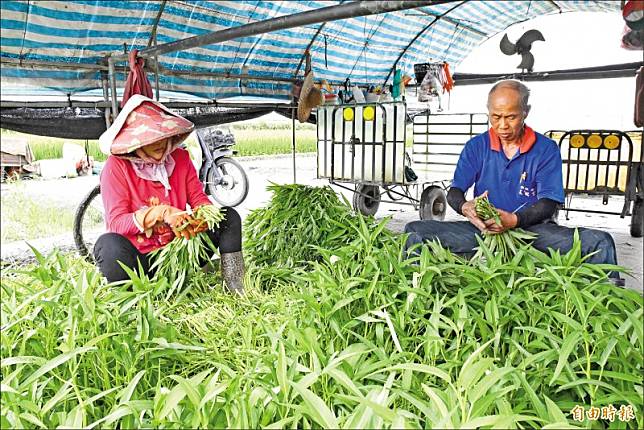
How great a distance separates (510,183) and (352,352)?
1523 mm

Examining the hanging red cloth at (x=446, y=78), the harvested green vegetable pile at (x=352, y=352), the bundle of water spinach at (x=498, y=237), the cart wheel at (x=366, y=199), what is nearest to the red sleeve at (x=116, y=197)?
the harvested green vegetable pile at (x=352, y=352)

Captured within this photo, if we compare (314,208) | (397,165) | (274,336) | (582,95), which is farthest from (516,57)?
(274,336)

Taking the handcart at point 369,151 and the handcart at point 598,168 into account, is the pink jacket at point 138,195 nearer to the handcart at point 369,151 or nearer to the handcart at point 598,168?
the handcart at point 369,151

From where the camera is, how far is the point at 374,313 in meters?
1.29

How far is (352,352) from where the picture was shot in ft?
3.61

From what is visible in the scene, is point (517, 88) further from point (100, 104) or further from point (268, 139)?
point (268, 139)

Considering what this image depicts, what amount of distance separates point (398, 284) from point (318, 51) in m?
3.57

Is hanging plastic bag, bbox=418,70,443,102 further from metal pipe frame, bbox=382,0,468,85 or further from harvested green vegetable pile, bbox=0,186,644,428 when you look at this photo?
harvested green vegetable pile, bbox=0,186,644,428

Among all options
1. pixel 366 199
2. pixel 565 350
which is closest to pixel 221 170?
pixel 366 199

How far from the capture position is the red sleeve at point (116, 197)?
6.94 feet

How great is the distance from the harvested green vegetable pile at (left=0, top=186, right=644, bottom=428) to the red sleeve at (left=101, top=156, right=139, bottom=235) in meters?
0.58

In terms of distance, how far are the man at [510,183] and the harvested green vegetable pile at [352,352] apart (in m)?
0.41

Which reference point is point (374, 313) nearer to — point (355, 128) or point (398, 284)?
point (398, 284)

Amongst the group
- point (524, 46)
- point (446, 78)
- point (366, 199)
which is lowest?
→ point (366, 199)
